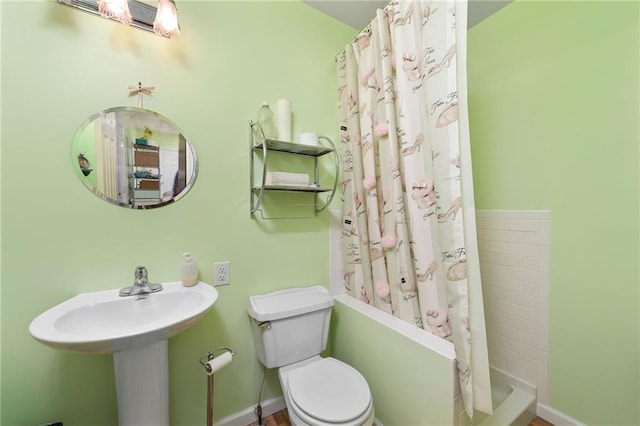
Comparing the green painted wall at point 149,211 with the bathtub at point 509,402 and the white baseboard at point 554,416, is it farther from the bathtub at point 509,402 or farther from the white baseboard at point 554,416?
the white baseboard at point 554,416

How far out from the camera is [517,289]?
1546mm

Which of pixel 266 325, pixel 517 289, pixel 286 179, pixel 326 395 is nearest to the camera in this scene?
pixel 326 395

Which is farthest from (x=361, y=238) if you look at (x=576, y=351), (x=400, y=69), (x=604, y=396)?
(x=604, y=396)

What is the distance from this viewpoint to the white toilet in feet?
3.19

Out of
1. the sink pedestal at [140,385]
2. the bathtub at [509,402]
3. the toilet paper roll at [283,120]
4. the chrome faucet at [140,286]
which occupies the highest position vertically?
the toilet paper roll at [283,120]

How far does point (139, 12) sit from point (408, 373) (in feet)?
6.40

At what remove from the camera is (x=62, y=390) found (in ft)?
3.25

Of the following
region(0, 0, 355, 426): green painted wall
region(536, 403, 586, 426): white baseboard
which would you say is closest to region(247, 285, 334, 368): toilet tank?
region(0, 0, 355, 426): green painted wall

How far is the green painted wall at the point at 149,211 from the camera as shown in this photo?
94 cm

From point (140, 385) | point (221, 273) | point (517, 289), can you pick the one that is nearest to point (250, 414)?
point (140, 385)

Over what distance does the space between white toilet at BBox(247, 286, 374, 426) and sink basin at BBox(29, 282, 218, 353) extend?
0.35 meters

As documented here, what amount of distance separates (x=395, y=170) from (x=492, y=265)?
3.54ft

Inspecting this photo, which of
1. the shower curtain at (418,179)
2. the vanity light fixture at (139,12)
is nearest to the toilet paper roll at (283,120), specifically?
the shower curtain at (418,179)

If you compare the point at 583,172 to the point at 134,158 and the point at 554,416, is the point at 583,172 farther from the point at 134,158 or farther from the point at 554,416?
the point at 134,158
